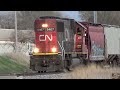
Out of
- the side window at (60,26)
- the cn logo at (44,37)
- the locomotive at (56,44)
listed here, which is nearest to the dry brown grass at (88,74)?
the locomotive at (56,44)

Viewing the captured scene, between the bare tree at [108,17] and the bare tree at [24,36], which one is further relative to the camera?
the bare tree at [108,17]

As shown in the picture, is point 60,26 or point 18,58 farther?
point 18,58

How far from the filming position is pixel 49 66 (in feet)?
70.3

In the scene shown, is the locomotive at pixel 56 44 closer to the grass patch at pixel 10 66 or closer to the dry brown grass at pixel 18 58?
the grass patch at pixel 10 66

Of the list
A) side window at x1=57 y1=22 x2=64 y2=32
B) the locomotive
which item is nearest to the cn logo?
the locomotive

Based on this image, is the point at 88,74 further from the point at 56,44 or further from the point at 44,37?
the point at 44,37

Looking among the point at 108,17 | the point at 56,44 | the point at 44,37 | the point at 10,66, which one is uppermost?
the point at 108,17

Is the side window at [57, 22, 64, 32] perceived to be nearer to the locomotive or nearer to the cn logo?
the locomotive

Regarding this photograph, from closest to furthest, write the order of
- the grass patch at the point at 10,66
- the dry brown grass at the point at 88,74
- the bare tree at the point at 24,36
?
the dry brown grass at the point at 88,74
the grass patch at the point at 10,66
the bare tree at the point at 24,36

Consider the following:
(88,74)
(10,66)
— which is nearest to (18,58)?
(10,66)

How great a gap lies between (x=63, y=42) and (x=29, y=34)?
25.3 meters

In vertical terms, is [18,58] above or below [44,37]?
below

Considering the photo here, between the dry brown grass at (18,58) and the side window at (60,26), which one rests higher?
the side window at (60,26)

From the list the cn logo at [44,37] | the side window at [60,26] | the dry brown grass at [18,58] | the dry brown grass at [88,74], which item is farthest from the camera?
the dry brown grass at [18,58]
